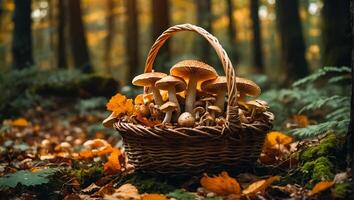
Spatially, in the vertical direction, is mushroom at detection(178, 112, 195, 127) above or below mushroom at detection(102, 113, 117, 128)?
above

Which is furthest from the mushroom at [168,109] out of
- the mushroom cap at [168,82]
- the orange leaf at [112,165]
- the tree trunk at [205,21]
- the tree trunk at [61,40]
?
the tree trunk at [61,40]

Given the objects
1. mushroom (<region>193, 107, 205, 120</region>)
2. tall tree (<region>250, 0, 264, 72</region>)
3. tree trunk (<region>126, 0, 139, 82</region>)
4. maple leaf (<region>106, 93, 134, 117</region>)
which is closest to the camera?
mushroom (<region>193, 107, 205, 120</region>)

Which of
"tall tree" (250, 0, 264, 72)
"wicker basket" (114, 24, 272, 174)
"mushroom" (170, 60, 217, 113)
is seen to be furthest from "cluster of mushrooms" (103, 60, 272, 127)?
"tall tree" (250, 0, 264, 72)

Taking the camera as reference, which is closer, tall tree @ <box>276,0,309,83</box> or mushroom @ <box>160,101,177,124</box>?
mushroom @ <box>160,101,177,124</box>

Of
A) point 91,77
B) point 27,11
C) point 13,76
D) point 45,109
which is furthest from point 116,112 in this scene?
Result: point 27,11

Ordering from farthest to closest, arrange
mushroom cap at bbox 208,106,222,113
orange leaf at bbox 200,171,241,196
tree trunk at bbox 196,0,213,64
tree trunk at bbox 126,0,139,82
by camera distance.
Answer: tree trunk at bbox 196,0,213,64 → tree trunk at bbox 126,0,139,82 → mushroom cap at bbox 208,106,222,113 → orange leaf at bbox 200,171,241,196

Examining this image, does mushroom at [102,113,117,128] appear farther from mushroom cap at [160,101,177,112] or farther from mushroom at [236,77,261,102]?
mushroom at [236,77,261,102]

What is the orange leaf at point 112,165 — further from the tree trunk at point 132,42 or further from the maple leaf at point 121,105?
the tree trunk at point 132,42

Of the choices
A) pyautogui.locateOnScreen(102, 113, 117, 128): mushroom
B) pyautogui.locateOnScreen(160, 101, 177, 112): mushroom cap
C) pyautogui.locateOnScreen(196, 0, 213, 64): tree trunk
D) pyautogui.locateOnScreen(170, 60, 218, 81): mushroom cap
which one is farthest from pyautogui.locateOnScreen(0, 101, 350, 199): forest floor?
pyautogui.locateOnScreen(196, 0, 213, 64): tree trunk

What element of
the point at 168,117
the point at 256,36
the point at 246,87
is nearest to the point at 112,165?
the point at 168,117
